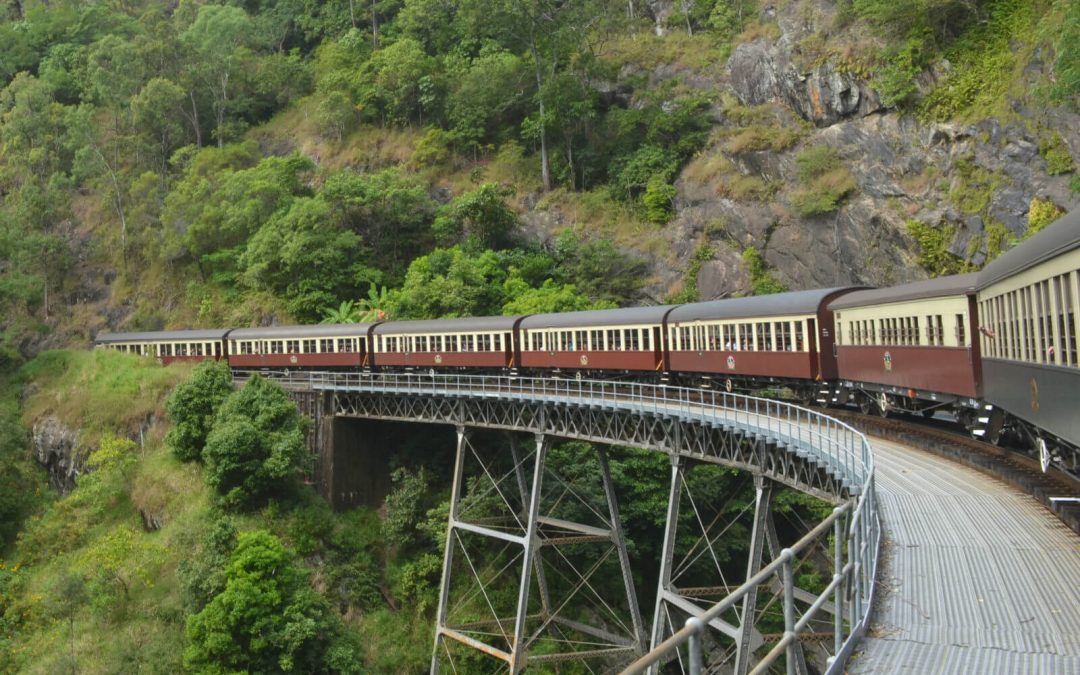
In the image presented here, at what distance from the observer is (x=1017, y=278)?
1287 centimetres

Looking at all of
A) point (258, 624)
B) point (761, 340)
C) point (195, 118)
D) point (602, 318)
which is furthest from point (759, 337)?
point (195, 118)

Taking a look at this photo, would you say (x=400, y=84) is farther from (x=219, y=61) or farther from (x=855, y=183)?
(x=855, y=183)

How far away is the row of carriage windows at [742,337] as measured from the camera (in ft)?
71.3

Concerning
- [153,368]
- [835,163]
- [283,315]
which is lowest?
[153,368]

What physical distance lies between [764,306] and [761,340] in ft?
3.13

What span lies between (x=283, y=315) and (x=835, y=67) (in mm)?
31713

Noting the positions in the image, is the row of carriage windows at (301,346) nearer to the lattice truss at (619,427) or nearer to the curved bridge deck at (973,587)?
the lattice truss at (619,427)

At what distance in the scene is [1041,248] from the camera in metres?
11.4

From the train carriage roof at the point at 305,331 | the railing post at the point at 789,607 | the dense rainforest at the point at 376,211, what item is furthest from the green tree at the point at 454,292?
the railing post at the point at 789,607

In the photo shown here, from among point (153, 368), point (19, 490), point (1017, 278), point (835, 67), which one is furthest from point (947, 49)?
point (19, 490)

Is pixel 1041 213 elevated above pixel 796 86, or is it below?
below

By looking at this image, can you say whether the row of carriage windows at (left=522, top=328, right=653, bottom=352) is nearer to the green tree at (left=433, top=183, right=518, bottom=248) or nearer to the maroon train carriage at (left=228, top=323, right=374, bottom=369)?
the maroon train carriage at (left=228, top=323, right=374, bottom=369)

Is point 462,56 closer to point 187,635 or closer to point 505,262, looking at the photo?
point 505,262

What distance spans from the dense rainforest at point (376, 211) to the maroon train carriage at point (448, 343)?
3341mm
